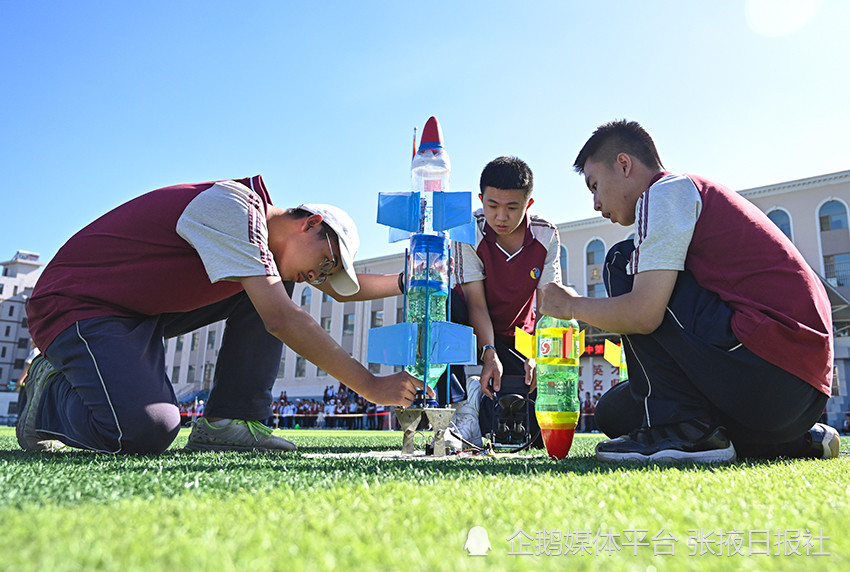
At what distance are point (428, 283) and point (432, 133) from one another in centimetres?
92

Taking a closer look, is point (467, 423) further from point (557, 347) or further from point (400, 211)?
point (400, 211)

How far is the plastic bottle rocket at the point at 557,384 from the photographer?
8.46 feet

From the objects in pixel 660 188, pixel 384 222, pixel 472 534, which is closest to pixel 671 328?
pixel 660 188

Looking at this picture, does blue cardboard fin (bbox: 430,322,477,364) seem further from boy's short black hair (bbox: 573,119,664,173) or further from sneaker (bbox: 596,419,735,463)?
boy's short black hair (bbox: 573,119,664,173)

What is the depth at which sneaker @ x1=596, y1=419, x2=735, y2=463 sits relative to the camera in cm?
221

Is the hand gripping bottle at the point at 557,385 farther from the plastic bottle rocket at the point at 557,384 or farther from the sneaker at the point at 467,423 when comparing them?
the sneaker at the point at 467,423

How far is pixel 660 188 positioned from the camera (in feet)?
7.59

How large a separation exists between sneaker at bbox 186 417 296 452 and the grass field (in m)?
1.46

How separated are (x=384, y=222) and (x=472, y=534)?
235 centimetres

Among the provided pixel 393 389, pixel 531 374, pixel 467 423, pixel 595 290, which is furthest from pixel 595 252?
pixel 393 389

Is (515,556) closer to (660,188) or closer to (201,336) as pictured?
(660,188)

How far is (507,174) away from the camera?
3939 millimetres

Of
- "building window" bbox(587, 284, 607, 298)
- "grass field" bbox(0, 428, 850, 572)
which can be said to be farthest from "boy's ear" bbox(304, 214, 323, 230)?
"building window" bbox(587, 284, 607, 298)

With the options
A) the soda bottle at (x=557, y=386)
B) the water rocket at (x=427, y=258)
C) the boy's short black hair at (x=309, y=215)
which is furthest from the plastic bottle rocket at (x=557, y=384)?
the boy's short black hair at (x=309, y=215)
